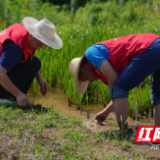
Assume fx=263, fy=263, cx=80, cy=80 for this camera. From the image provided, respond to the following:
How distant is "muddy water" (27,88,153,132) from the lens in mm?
2858

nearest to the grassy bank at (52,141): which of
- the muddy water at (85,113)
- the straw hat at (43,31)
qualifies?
the muddy water at (85,113)

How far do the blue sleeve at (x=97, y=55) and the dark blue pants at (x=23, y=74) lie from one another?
0.99m

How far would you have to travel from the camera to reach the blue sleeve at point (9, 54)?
261 centimetres

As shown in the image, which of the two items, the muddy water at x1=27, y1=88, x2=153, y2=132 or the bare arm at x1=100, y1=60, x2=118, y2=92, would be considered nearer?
the bare arm at x1=100, y1=60, x2=118, y2=92

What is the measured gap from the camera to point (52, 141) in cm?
219

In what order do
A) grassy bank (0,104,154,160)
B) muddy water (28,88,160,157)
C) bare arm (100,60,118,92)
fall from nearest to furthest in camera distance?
grassy bank (0,104,154,160)
bare arm (100,60,118,92)
muddy water (28,88,160,157)

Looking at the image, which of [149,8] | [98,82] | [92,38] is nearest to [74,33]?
[92,38]

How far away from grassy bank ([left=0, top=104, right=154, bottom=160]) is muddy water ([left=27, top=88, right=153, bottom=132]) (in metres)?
0.32

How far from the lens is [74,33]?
479 centimetres

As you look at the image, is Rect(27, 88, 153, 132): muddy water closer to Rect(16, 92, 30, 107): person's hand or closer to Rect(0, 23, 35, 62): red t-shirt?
Rect(16, 92, 30, 107): person's hand

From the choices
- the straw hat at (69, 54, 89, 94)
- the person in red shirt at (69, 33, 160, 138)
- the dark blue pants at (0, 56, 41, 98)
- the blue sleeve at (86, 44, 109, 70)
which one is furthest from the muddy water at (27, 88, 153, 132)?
the blue sleeve at (86, 44, 109, 70)

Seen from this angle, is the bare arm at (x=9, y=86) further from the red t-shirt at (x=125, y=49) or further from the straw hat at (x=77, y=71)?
the red t-shirt at (x=125, y=49)

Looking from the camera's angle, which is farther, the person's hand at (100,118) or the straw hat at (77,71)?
the person's hand at (100,118)

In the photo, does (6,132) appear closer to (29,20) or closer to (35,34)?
(35,34)
